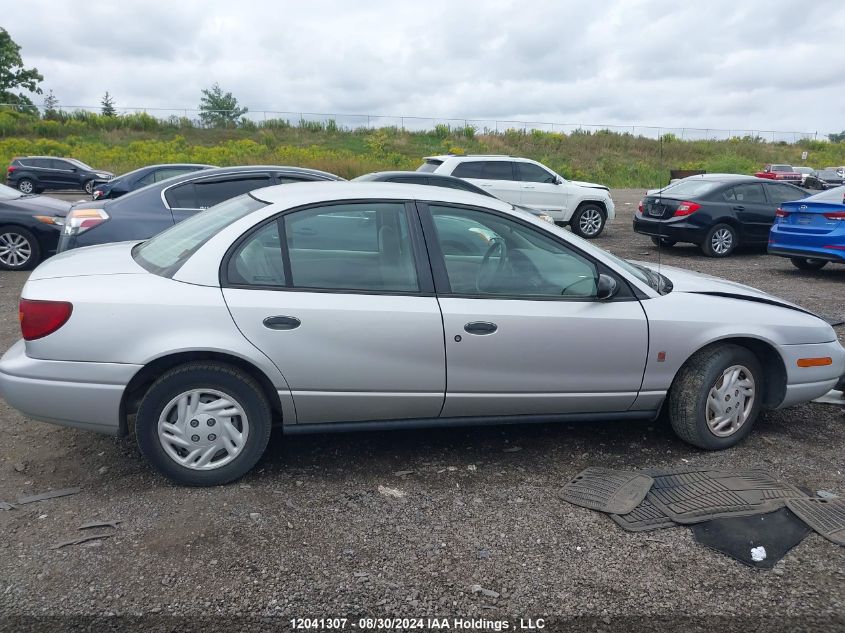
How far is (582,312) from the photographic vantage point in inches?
157

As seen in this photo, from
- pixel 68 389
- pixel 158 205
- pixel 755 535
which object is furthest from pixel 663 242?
pixel 68 389

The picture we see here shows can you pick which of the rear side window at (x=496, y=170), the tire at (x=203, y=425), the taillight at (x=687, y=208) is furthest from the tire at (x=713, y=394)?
the rear side window at (x=496, y=170)

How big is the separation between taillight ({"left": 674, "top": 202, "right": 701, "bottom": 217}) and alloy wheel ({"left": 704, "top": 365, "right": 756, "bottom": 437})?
8.87 m

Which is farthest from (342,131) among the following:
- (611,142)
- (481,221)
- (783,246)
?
(481,221)

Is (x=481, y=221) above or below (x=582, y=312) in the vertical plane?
above

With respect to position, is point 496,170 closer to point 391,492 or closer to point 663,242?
point 663,242

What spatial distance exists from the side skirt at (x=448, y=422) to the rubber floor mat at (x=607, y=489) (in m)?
0.32

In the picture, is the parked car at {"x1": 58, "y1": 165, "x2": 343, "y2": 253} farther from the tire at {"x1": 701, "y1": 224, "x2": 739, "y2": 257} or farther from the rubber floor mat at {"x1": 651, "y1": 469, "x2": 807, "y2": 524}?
the tire at {"x1": 701, "y1": 224, "x2": 739, "y2": 257}

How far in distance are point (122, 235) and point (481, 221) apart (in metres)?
5.25

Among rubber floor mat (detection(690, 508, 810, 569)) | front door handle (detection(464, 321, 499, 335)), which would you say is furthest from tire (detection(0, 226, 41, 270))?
rubber floor mat (detection(690, 508, 810, 569))

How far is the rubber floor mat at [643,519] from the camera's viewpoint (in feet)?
11.4

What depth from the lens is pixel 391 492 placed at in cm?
378

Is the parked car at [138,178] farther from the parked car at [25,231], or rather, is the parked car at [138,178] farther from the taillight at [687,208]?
the taillight at [687,208]

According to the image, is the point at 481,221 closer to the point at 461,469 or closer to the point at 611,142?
the point at 461,469
